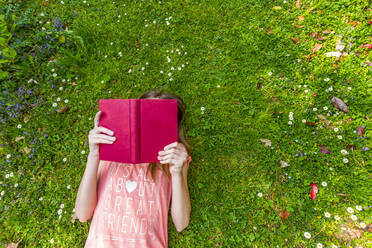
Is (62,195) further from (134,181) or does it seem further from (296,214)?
(296,214)

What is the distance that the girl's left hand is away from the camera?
1.60m

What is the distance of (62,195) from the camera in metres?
2.65

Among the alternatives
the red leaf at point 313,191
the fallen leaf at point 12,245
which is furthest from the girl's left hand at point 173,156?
the fallen leaf at point 12,245

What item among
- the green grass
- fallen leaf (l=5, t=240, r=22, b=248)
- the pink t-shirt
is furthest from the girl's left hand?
fallen leaf (l=5, t=240, r=22, b=248)

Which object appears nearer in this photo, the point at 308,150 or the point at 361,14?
the point at 308,150

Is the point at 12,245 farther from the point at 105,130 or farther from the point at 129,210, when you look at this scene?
the point at 105,130

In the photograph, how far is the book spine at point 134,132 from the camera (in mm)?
1464

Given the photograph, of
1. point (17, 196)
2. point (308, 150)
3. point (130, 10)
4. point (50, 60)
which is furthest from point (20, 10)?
point (308, 150)

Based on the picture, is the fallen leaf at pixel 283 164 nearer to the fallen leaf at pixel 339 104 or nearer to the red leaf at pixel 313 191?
the red leaf at pixel 313 191

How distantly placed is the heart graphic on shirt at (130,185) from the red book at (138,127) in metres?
0.47

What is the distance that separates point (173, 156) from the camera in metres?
1.65

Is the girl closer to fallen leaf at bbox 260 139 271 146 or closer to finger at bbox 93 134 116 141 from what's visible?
finger at bbox 93 134 116 141

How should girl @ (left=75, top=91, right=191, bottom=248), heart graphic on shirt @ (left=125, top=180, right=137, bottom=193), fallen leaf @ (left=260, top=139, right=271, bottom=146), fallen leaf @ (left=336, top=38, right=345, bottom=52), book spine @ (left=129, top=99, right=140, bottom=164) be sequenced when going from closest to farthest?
book spine @ (left=129, top=99, right=140, bottom=164) < girl @ (left=75, top=91, right=191, bottom=248) < heart graphic on shirt @ (left=125, top=180, right=137, bottom=193) < fallen leaf @ (left=260, top=139, right=271, bottom=146) < fallen leaf @ (left=336, top=38, right=345, bottom=52)

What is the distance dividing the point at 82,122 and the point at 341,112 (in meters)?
3.63
